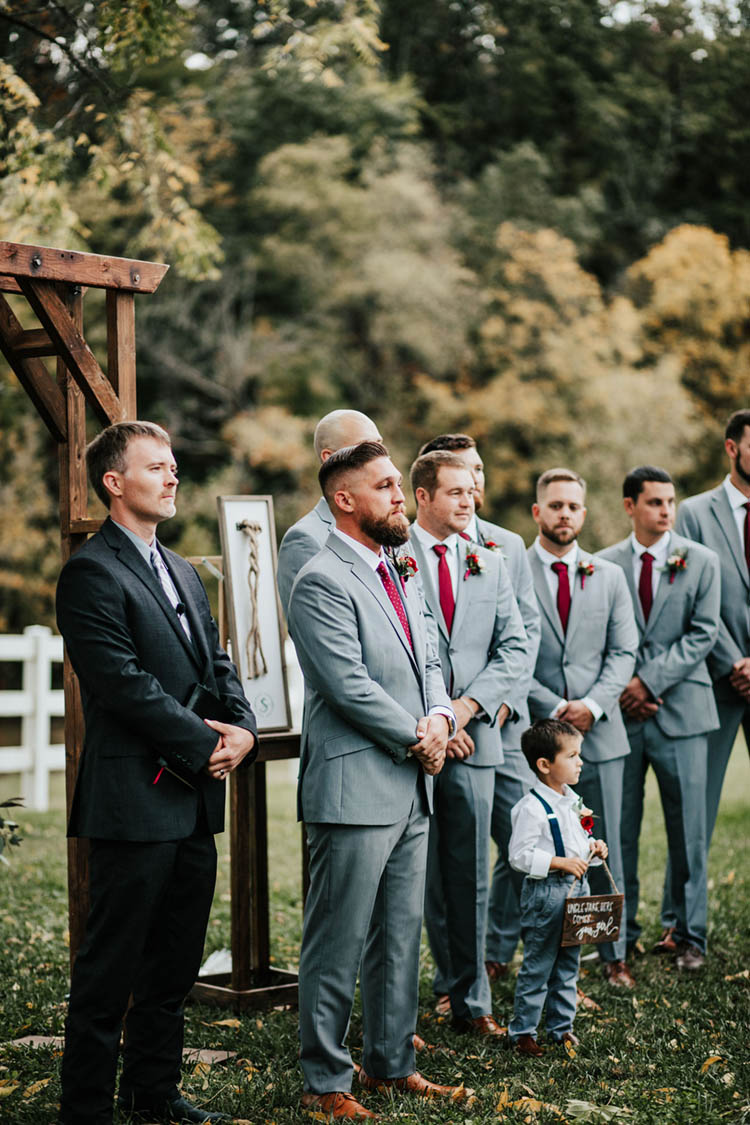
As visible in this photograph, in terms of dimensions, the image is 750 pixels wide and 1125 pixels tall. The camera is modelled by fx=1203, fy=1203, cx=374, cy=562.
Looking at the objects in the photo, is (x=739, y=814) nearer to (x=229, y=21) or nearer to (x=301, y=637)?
(x=301, y=637)

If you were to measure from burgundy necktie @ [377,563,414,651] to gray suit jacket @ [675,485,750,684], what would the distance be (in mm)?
2893

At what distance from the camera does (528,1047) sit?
4898 mm

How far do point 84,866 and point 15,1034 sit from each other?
3.23 ft

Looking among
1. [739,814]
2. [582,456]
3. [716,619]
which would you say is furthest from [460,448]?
[582,456]

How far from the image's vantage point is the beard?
441cm

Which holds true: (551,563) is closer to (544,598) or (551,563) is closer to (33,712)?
(544,598)

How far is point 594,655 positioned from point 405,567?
2.07 meters

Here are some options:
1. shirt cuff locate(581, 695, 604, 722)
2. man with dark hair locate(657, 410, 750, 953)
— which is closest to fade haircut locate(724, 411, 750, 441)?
man with dark hair locate(657, 410, 750, 953)

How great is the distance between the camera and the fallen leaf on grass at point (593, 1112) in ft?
13.3

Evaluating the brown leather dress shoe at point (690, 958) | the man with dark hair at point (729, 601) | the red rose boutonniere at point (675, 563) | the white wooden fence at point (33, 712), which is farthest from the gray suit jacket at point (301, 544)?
the white wooden fence at point (33, 712)

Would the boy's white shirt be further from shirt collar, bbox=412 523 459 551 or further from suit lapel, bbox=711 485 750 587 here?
suit lapel, bbox=711 485 750 587

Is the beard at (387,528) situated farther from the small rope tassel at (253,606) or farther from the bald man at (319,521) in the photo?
the small rope tassel at (253,606)

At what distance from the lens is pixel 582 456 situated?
25.9 m

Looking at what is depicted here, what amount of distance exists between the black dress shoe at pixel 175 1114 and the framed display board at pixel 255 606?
6.17 ft
